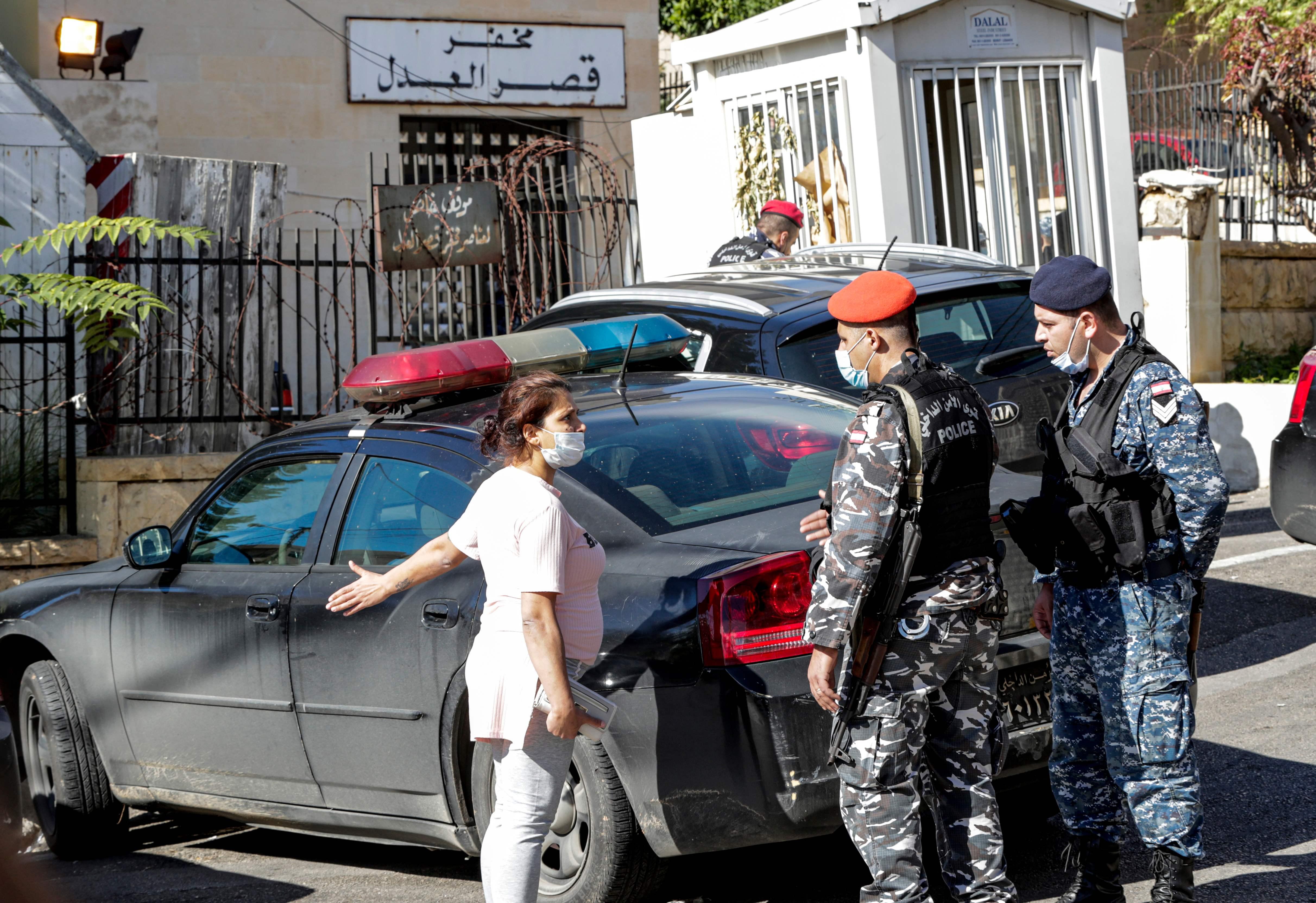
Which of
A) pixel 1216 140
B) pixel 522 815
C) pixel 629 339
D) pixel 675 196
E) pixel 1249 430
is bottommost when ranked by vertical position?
pixel 522 815

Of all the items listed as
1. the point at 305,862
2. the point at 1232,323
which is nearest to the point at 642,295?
the point at 305,862

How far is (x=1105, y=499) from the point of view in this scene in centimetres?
376

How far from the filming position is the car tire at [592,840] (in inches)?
152

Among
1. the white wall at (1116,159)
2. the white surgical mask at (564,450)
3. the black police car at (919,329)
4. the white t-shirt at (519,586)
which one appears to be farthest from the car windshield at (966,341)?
the white wall at (1116,159)

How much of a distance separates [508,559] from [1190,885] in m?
1.87

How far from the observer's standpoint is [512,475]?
364cm

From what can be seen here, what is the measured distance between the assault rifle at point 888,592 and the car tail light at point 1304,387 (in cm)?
433

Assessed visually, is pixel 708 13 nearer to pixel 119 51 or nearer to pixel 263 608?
pixel 119 51

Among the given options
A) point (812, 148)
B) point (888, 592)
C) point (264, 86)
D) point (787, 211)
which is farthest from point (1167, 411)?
point (264, 86)

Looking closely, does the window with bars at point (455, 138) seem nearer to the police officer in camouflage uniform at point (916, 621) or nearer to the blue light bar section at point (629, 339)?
the blue light bar section at point (629, 339)

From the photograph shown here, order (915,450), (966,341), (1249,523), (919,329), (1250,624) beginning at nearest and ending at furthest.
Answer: (915,450) → (919,329) → (966,341) → (1250,624) → (1249,523)

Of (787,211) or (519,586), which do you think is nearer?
(519,586)

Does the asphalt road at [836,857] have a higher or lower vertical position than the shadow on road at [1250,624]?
lower

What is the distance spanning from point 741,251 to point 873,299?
4959 mm
